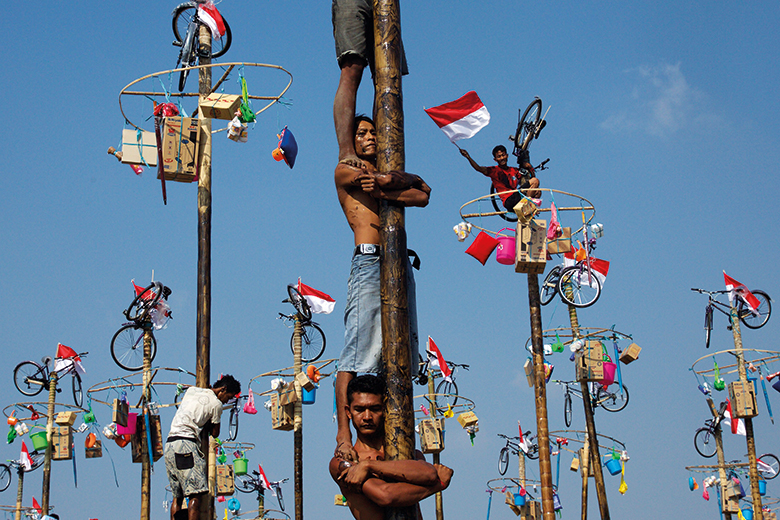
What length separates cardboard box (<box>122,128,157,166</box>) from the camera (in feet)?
31.8

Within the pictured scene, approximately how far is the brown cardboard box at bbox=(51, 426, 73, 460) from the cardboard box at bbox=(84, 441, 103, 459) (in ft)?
3.93

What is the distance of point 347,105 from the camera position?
14.6 feet

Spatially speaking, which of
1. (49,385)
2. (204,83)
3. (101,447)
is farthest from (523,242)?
(49,385)

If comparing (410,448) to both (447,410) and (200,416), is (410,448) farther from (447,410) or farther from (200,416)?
(447,410)

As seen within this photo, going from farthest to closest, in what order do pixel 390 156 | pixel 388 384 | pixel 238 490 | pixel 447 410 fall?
pixel 238 490
pixel 447 410
pixel 390 156
pixel 388 384

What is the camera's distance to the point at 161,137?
9.33 metres

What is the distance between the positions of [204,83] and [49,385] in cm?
1449

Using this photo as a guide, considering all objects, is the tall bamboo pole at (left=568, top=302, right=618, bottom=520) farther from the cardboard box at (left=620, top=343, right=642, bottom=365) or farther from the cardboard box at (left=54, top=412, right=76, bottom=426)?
the cardboard box at (left=54, top=412, right=76, bottom=426)

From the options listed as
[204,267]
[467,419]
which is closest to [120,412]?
[204,267]

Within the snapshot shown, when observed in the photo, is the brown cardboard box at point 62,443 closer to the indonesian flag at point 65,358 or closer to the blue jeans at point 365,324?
the indonesian flag at point 65,358

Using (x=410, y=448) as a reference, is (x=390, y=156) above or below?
above

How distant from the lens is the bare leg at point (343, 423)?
3.93 metres

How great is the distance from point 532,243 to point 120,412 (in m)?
7.78

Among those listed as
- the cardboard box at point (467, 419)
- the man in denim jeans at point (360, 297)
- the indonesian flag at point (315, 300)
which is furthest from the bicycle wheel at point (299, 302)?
A: the man in denim jeans at point (360, 297)
